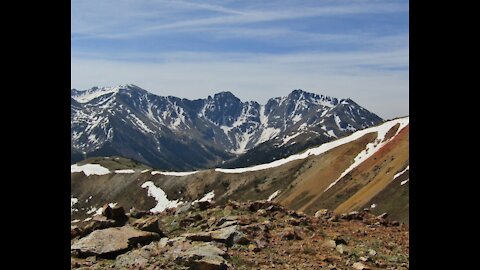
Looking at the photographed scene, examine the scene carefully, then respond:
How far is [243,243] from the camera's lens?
2383 centimetres

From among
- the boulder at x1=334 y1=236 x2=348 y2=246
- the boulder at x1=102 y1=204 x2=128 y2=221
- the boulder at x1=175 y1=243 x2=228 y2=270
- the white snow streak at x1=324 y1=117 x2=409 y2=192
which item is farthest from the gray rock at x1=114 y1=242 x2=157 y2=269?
the white snow streak at x1=324 y1=117 x2=409 y2=192

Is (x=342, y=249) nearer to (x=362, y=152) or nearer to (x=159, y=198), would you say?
(x=362, y=152)

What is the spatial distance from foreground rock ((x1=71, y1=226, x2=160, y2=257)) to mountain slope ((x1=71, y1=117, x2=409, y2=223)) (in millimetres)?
43276

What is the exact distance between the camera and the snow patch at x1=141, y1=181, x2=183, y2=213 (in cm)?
15150

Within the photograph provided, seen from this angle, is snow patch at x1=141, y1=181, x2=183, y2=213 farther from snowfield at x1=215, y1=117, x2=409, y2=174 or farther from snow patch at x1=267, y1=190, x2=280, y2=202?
snow patch at x1=267, y1=190, x2=280, y2=202

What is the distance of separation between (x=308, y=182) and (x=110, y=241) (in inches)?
4120

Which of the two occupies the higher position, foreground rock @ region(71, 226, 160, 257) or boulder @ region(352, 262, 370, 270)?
foreground rock @ region(71, 226, 160, 257)

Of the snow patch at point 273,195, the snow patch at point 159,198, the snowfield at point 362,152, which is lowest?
the snow patch at point 159,198

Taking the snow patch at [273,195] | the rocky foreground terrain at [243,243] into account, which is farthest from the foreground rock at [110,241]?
the snow patch at [273,195]

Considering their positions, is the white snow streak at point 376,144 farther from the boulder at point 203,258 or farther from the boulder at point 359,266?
the boulder at point 203,258

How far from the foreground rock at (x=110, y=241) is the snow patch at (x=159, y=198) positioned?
125 meters

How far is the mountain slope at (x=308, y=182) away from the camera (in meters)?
91.0
